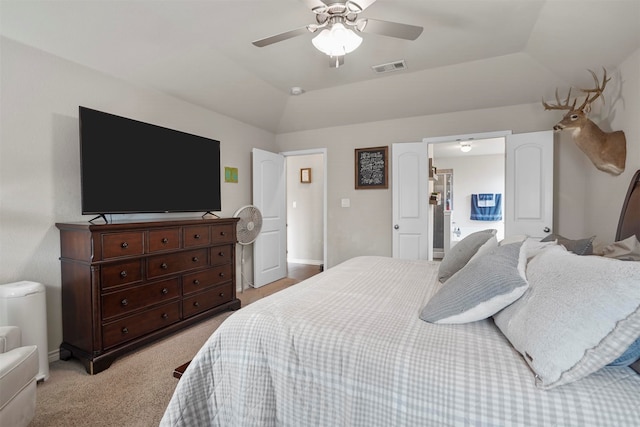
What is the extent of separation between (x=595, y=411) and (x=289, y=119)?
4.31 m

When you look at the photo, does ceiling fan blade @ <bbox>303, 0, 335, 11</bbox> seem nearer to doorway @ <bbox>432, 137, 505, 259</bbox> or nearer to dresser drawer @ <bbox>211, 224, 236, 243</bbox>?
dresser drawer @ <bbox>211, 224, 236, 243</bbox>

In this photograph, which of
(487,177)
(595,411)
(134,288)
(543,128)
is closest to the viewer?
(595,411)

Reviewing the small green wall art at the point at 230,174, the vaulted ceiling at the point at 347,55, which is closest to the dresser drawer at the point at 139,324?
the small green wall art at the point at 230,174

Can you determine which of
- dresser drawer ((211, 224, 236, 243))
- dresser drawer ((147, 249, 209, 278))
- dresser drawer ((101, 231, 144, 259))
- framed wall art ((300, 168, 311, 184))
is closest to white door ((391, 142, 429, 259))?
dresser drawer ((211, 224, 236, 243))

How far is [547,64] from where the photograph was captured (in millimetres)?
2850

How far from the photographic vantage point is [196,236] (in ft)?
9.34

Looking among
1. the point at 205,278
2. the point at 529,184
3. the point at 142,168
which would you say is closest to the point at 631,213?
the point at 529,184

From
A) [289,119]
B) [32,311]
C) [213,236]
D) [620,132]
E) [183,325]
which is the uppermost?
[289,119]

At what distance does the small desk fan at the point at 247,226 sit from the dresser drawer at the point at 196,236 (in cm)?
69

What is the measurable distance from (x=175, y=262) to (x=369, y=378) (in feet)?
7.32

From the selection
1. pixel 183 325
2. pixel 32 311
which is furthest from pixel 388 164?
pixel 32 311

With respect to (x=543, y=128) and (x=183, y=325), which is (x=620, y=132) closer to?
(x=543, y=128)

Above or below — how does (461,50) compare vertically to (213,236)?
above

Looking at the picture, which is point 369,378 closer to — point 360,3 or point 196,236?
point 360,3
